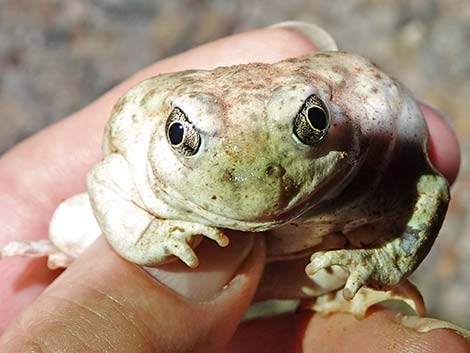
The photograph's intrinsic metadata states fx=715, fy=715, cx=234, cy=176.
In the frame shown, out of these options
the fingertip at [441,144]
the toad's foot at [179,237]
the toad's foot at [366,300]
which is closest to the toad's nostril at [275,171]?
the toad's foot at [179,237]

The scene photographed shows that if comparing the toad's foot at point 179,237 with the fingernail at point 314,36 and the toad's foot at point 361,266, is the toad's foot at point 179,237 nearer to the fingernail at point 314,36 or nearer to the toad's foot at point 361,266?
the toad's foot at point 361,266

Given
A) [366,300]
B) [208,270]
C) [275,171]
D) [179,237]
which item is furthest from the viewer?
[366,300]

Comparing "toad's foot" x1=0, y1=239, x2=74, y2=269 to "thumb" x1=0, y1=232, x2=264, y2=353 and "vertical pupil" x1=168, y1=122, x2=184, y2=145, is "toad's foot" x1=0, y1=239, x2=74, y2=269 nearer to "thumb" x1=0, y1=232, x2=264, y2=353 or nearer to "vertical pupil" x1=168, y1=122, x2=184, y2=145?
"thumb" x1=0, y1=232, x2=264, y2=353

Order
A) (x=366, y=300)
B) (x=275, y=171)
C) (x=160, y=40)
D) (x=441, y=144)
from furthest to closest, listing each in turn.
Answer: (x=160, y=40), (x=441, y=144), (x=366, y=300), (x=275, y=171)

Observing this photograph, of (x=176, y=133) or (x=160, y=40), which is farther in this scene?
(x=160, y=40)

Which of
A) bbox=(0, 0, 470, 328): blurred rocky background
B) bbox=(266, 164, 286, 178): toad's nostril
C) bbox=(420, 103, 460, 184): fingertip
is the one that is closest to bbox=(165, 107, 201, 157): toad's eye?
bbox=(266, 164, 286, 178): toad's nostril

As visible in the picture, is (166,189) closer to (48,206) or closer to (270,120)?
(270,120)

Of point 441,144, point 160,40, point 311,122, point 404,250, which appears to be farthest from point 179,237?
point 160,40

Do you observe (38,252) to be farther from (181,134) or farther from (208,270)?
(181,134)
